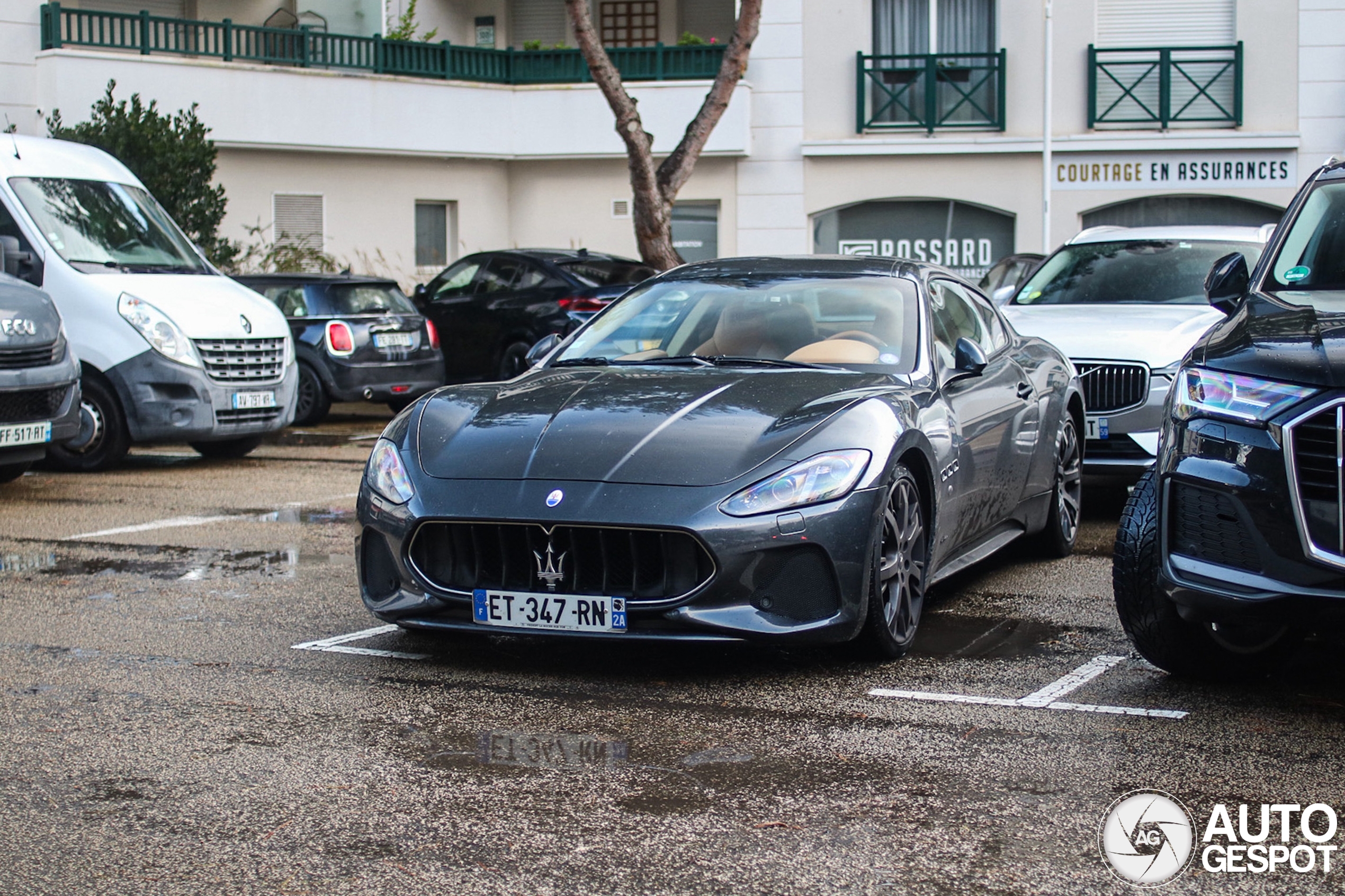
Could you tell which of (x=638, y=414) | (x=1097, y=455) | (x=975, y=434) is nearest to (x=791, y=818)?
(x=638, y=414)

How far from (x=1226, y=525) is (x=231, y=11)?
84.8ft

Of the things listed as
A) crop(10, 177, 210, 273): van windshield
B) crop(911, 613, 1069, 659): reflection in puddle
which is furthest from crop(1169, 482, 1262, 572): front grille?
crop(10, 177, 210, 273): van windshield

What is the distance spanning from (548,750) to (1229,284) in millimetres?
3404

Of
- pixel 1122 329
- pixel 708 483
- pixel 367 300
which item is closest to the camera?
pixel 708 483

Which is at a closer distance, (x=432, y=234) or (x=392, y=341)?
(x=392, y=341)

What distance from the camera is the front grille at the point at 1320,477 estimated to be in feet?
15.5

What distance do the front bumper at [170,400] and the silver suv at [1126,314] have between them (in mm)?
5862

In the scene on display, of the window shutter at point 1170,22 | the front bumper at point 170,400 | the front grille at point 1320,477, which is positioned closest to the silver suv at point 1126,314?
the front grille at point 1320,477

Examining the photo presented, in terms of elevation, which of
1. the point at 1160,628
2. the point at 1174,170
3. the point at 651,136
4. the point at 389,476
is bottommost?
the point at 1160,628

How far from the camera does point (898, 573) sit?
19.7 ft

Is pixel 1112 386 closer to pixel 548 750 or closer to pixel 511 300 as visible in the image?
pixel 548 750

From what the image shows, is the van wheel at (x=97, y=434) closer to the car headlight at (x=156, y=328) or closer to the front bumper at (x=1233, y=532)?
the car headlight at (x=156, y=328)

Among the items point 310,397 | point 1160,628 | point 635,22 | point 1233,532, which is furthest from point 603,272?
point 1233,532

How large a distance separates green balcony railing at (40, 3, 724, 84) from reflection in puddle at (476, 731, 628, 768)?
66.2ft
